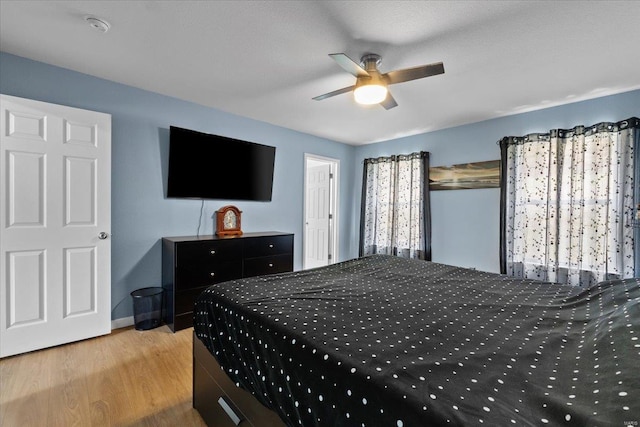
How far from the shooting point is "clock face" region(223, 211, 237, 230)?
3590 mm

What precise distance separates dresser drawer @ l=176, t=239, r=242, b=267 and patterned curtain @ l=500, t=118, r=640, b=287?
3.19 metres

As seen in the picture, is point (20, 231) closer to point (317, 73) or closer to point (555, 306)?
point (317, 73)

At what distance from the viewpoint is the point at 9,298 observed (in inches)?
90.0

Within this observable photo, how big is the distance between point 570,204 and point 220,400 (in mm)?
3738

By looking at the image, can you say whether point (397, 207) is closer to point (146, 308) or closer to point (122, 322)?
point (146, 308)

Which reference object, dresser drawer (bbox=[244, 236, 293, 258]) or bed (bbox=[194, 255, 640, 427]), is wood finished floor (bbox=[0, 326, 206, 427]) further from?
dresser drawer (bbox=[244, 236, 293, 258])

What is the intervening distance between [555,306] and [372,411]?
1253 mm

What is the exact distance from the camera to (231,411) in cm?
135

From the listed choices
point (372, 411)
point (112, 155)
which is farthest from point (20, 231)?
point (372, 411)

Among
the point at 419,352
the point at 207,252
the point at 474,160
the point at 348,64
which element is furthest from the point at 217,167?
the point at 474,160

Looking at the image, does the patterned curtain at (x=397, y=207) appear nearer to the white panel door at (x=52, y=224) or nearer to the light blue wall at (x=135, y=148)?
the light blue wall at (x=135, y=148)

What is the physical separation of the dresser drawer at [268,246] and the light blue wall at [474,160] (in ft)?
7.01

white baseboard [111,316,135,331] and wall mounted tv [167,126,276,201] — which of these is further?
wall mounted tv [167,126,276,201]

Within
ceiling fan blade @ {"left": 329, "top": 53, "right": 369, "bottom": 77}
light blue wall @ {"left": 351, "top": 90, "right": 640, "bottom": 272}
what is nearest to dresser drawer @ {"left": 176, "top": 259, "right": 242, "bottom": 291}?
ceiling fan blade @ {"left": 329, "top": 53, "right": 369, "bottom": 77}
